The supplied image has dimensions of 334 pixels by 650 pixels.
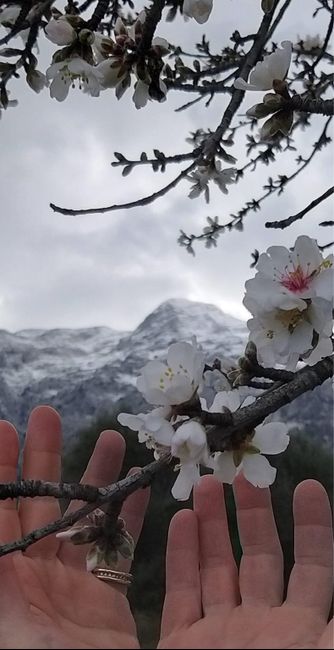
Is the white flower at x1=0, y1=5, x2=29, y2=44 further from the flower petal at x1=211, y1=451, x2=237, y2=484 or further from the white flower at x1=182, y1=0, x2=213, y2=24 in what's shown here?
the flower petal at x1=211, y1=451, x2=237, y2=484

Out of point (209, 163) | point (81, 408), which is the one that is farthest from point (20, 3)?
point (81, 408)

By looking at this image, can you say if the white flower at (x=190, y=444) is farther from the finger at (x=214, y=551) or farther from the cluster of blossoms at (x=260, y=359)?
the finger at (x=214, y=551)

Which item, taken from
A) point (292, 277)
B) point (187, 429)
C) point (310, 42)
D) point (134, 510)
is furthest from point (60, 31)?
point (310, 42)

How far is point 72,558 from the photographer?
2.87 feet

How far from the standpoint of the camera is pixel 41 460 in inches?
38.1

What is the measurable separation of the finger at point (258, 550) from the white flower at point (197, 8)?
2.07 feet

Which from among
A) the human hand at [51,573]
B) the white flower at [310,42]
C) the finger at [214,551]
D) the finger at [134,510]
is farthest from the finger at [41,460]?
the white flower at [310,42]

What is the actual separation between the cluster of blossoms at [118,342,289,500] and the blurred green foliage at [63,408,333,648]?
3429 millimetres

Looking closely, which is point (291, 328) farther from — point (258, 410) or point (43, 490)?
point (43, 490)

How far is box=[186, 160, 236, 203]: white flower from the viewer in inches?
41.8

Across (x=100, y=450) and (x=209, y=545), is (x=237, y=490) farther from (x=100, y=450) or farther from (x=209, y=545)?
(x=100, y=450)

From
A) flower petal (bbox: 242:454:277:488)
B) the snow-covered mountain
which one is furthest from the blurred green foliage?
flower petal (bbox: 242:454:277:488)

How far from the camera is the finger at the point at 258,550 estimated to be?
80 cm

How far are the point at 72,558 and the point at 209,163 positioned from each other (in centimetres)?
61
